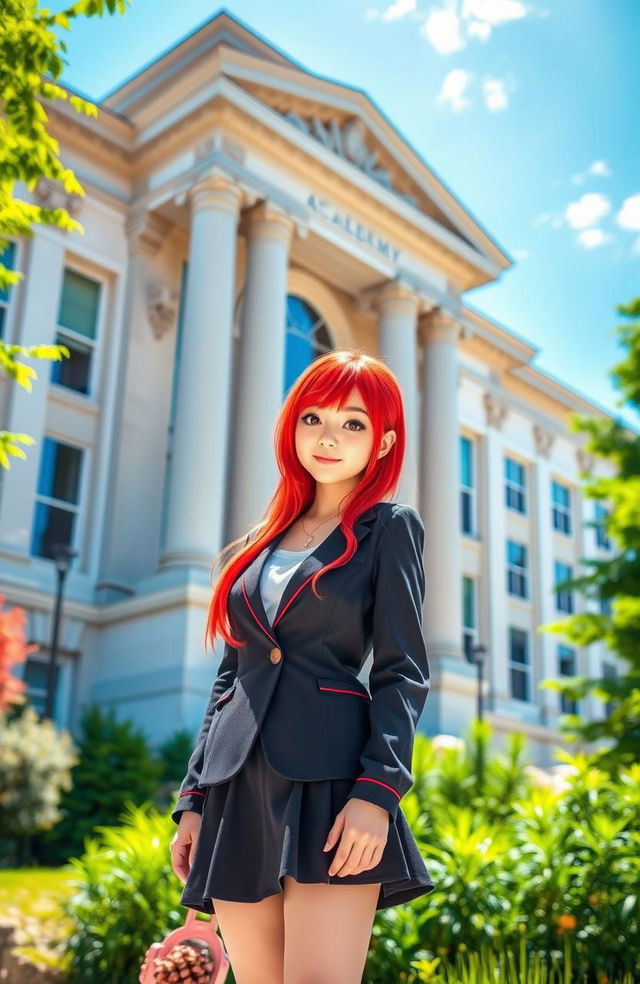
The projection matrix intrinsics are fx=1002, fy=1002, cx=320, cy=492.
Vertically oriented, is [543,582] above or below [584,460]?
below

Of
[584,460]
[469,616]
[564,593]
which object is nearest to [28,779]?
[469,616]

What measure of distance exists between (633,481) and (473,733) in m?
5.03

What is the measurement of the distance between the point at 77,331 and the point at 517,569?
17.5m

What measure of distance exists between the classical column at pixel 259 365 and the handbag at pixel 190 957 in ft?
51.9

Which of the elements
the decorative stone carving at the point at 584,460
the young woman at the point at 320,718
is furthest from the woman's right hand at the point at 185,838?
the decorative stone carving at the point at 584,460

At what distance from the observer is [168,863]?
6.64m

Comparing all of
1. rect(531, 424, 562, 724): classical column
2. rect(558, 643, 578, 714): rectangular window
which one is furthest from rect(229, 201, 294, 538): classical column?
rect(558, 643, 578, 714): rectangular window

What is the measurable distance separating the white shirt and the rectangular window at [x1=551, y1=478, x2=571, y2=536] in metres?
33.7

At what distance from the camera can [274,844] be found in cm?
244

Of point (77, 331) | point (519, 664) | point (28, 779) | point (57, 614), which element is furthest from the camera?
point (519, 664)

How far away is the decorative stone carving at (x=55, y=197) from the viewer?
2005 centimetres

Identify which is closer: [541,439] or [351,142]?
[351,142]

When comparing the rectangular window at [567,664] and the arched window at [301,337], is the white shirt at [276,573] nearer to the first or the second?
the arched window at [301,337]

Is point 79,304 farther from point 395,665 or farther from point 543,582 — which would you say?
point 395,665
